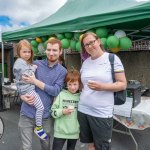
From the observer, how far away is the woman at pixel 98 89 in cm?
216

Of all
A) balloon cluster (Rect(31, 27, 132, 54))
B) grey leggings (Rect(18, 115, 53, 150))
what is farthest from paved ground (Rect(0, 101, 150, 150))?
balloon cluster (Rect(31, 27, 132, 54))

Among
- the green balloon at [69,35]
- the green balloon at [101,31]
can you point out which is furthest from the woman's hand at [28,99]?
the green balloon at [69,35]

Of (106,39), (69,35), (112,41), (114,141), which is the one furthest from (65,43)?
(114,141)

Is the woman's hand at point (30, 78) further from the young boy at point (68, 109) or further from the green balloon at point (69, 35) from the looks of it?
the green balloon at point (69, 35)

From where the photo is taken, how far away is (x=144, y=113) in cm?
351

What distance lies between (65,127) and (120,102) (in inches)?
24.8

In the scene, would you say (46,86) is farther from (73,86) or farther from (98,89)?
(98,89)

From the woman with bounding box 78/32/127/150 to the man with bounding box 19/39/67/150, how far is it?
251mm

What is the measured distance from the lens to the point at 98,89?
83.2 inches

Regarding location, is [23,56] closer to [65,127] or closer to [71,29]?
[65,127]

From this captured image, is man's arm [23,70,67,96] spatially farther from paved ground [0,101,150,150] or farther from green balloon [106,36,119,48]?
green balloon [106,36,119,48]

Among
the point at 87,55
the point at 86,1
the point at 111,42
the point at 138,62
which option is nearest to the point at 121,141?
the point at 111,42

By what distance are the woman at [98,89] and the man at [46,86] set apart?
25 cm

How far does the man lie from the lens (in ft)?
7.57
